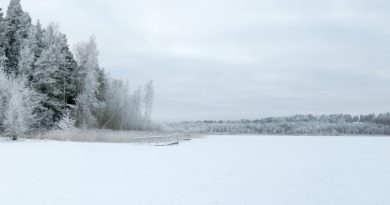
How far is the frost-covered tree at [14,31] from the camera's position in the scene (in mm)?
49250

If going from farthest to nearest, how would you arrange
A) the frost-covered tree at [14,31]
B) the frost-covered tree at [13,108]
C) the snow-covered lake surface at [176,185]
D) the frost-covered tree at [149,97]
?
the frost-covered tree at [149,97]
the frost-covered tree at [14,31]
the frost-covered tree at [13,108]
the snow-covered lake surface at [176,185]

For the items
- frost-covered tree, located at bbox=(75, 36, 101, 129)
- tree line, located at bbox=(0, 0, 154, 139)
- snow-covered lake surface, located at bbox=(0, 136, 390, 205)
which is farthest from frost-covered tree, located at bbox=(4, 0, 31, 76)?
snow-covered lake surface, located at bbox=(0, 136, 390, 205)

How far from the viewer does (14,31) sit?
167 feet

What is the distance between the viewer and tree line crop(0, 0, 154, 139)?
39.4 m


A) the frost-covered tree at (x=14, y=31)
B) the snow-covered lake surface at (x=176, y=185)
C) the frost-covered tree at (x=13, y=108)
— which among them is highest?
the frost-covered tree at (x=14, y=31)

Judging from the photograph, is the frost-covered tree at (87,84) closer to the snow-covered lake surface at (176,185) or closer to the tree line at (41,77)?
the tree line at (41,77)

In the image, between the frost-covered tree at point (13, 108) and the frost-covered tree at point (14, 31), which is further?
the frost-covered tree at point (14, 31)

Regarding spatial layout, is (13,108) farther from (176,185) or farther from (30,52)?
(176,185)

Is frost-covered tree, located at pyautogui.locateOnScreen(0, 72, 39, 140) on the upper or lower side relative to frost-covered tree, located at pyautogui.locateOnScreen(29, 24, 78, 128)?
lower

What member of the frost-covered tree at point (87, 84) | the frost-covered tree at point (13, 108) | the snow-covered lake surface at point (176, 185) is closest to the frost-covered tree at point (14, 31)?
the frost-covered tree at point (87, 84)

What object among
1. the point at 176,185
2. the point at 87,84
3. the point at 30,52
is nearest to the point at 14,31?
the point at 30,52

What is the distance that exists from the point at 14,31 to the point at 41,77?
25.8 feet

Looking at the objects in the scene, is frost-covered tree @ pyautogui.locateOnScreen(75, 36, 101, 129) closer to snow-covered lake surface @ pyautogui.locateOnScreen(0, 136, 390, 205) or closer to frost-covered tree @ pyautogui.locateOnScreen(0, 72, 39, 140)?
frost-covered tree @ pyautogui.locateOnScreen(0, 72, 39, 140)

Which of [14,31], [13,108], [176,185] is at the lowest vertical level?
[176,185]
